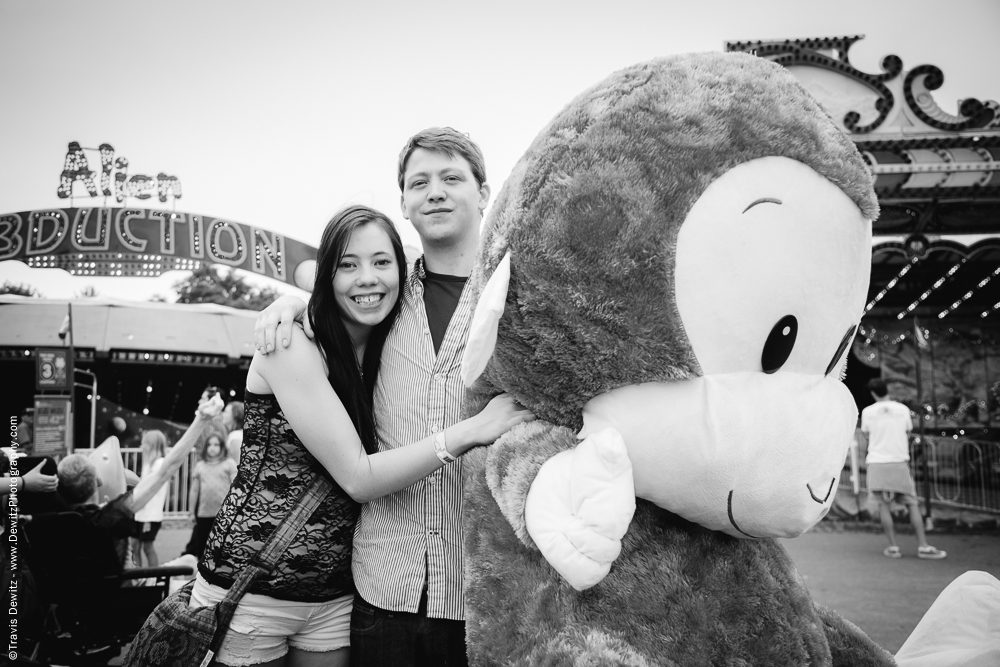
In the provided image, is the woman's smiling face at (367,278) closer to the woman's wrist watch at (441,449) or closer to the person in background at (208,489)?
the woman's wrist watch at (441,449)

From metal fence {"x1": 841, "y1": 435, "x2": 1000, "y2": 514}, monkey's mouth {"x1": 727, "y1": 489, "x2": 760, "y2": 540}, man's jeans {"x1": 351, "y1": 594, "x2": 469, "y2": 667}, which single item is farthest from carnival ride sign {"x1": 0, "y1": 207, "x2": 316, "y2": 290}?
metal fence {"x1": 841, "y1": 435, "x2": 1000, "y2": 514}

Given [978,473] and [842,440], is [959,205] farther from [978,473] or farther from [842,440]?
[842,440]

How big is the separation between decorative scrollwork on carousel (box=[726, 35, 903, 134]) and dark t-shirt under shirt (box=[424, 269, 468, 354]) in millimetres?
5628

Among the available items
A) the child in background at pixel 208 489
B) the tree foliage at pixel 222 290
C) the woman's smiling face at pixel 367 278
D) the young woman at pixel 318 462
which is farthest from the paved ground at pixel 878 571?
the tree foliage at pixel 222 290

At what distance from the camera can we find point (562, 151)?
1323mm

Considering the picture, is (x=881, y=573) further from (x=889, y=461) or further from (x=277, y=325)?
(x=277, y=325)

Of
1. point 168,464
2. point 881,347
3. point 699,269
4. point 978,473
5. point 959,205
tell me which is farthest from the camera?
point 881,347

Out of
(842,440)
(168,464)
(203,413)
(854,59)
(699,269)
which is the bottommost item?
(168,464)

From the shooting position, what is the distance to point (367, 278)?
6.28 ft

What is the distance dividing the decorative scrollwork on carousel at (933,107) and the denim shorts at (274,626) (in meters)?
7.50

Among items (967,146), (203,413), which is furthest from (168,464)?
(967,146)

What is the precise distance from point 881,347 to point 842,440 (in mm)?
13897

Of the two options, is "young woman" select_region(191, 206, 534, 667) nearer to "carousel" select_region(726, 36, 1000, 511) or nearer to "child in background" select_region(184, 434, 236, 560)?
"carousel" select_region(726, 36, 1000, 511)

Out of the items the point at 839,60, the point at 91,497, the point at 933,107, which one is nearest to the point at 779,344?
the point at 91,497
